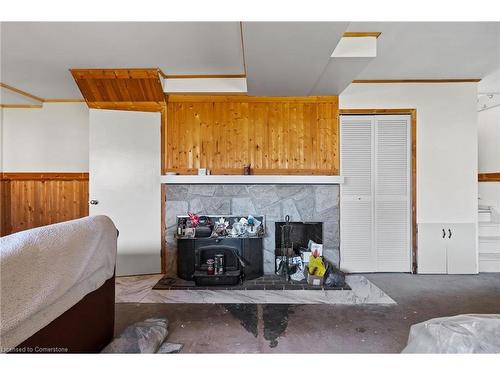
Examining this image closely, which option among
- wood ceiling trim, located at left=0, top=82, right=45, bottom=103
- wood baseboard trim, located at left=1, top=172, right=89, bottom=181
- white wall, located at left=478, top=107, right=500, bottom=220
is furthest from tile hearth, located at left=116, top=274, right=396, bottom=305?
wood ceiling trim, located at left=0, top=82, right=45, bottom=103

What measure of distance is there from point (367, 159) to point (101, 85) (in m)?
3.43

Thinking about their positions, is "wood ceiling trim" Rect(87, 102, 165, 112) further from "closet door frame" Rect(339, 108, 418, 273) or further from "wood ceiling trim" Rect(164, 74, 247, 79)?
"closet door frame" Rect(339, 108, 418, 273)

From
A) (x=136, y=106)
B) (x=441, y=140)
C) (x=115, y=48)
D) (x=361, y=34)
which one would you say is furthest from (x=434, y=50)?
(x=136, y=106)

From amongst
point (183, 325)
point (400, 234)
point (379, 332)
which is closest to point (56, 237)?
point (183, 325)

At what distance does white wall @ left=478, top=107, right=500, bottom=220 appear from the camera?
3971 mm

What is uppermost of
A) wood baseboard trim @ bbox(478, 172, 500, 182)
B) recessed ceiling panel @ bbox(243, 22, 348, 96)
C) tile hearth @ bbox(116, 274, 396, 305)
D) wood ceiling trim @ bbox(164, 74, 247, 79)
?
wood ceiling trim @ bbox(164, 74, 247, 79)

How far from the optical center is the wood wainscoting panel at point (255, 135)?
3668 millimetres

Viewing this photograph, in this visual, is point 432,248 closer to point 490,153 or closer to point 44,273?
point 490,153

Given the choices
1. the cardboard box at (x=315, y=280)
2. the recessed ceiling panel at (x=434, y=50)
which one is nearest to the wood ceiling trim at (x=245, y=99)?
the recessed ceiling panel at (x=434, y=50)

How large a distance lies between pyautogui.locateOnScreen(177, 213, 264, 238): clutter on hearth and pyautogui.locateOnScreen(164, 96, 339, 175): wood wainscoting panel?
2.01 feet

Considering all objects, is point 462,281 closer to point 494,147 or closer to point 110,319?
point 494,147

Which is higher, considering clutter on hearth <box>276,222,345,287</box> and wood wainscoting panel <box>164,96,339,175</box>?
wood wainscoting panel <box>164,96,339,175</box>

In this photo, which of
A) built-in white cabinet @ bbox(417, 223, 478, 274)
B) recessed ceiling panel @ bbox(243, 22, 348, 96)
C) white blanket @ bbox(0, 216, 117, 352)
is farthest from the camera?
built-in white cabinet @ bbox(417, 223, 478, 274)

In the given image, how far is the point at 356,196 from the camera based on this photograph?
367 centimetres
